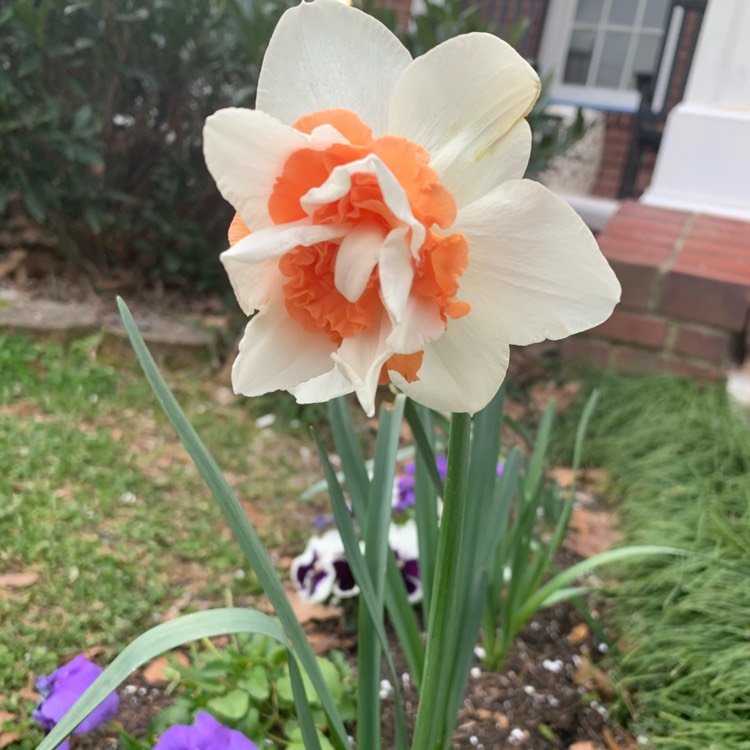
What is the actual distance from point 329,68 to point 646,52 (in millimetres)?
6913

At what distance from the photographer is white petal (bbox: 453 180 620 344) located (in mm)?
520

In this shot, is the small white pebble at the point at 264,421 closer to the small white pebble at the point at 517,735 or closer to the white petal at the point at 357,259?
the small white pebble at the point at 517,735

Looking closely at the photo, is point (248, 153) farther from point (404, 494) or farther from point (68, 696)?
point (404, 494)

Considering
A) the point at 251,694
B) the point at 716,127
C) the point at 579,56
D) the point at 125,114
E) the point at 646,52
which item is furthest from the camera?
the point at 579,56

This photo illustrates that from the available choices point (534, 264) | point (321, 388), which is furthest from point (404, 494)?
point (534, 264)

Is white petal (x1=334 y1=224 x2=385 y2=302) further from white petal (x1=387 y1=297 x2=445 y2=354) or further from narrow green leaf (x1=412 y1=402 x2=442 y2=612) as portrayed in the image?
narrow green leaf (x1=412 y1=402 x2=442 y2=612)

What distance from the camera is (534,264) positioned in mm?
532

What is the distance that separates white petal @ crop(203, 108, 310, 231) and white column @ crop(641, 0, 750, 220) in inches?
123

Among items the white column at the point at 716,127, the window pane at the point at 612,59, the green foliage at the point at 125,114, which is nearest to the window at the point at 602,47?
the window pane at the point at 612,59

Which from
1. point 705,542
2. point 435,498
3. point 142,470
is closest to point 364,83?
point 435,498

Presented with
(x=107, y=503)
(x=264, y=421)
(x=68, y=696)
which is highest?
(x=68, y=696)

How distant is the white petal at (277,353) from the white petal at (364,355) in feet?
0.14

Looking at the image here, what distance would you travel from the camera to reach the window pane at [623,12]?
6344mm

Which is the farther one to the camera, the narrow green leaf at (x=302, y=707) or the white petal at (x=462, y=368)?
the narrow green leaf at (x=302, y=707)
